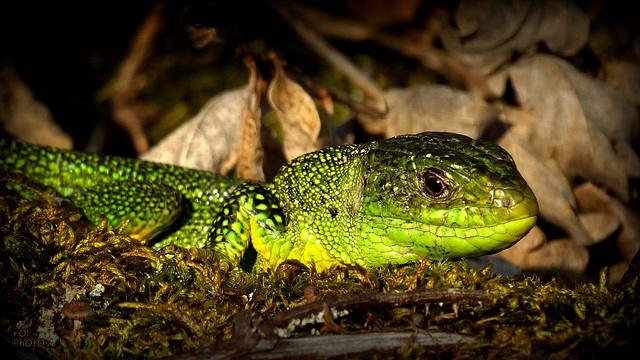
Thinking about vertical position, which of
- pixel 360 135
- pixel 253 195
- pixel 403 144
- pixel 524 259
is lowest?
pixel 524 259

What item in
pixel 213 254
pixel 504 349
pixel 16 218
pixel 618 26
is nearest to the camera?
pixel 504 349

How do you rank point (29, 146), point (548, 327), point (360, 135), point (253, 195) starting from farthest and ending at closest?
1. point (360, 135)
2. point (29, 146)
3. point (253, 195)
4. point (548, 327)

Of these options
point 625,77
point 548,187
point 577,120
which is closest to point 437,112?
point 548,187

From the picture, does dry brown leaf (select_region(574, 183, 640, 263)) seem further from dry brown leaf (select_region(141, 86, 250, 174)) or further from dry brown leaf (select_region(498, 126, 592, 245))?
dry brown leaf (select_region(141, 86, 250, 174))

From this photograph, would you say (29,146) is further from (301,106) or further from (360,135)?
(360,135)

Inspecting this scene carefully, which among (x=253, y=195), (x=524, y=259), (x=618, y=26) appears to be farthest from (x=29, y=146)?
(x=618, y=26)

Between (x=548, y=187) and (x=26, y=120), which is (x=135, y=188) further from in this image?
(x=548, y=187)
